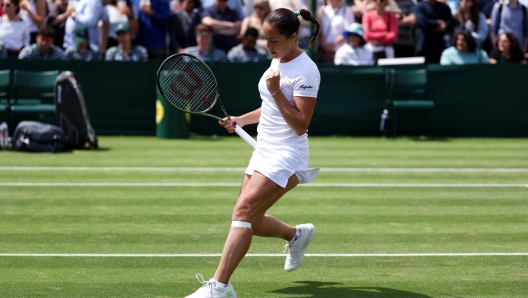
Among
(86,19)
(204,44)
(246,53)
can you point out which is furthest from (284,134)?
(86,19)

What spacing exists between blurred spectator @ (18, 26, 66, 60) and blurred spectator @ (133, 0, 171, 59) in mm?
2042

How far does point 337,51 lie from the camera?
17812 mm

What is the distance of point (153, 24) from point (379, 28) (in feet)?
15.9

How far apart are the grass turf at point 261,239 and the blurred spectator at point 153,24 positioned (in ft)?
14.7

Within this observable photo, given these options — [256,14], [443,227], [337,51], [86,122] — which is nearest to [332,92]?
[337,51]

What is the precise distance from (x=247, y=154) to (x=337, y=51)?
461 cm

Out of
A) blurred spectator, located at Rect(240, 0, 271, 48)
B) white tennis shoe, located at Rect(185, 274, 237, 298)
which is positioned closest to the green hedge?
blurred spectator, located at Rect(240, 0, 271, 48)

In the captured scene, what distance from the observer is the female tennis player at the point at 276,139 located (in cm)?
554

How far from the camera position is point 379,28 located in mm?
17766

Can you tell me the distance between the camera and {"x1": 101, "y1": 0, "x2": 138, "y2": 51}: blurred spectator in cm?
1752

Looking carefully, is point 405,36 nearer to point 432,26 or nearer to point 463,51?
point 432,26

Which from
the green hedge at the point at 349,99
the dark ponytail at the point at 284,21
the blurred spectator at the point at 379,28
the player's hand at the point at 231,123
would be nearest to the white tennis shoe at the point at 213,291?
the player's hand at the point at 231,123

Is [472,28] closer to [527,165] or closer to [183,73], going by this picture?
[527,165]

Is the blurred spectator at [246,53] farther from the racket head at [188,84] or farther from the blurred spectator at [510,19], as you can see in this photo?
the racket head at [188,84]
